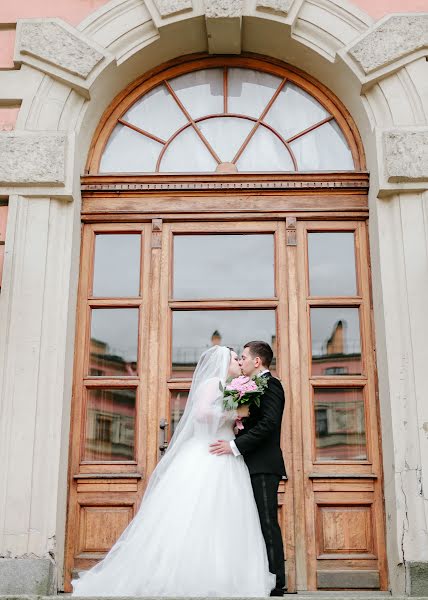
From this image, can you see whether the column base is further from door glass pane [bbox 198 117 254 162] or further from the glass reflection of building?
door glass pane [bbox 198 117 254 162]

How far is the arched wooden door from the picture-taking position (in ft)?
20.0

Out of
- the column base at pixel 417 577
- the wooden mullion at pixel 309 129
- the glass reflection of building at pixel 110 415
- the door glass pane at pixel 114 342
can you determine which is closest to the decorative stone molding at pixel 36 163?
the door glass pane at pixel 114 342

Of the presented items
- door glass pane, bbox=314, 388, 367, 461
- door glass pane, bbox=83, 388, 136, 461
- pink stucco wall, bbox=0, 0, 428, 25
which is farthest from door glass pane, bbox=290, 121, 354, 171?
door glass pane, bbox=83, 388, 136, 461

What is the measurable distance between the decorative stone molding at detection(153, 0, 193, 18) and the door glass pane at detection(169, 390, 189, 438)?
3.17 metres

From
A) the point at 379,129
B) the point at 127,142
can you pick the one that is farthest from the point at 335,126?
the point at 127,142

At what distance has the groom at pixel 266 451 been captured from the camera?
532 centimetres

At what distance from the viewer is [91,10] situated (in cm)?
689

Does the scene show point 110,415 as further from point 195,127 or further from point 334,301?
point 195,127

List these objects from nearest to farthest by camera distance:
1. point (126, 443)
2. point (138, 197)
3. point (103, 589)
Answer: point (103, 589) → point (126, 443) → point (138, 197)

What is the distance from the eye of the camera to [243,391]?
5.48 meters

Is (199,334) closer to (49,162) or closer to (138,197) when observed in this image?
(138,197)

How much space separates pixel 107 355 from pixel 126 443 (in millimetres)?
721

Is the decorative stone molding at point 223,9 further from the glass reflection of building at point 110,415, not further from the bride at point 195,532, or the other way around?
the bride at point 195,532

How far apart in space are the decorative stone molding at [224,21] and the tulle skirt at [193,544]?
12.0 ft
